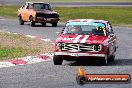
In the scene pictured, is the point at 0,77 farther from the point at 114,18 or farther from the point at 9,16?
the point at 9,16

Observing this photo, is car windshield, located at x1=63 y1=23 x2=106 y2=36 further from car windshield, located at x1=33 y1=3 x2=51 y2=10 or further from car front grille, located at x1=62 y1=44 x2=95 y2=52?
car windshield, located at x1=33 y1=3 x2=51 y2=10

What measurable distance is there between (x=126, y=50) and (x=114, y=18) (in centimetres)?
2673

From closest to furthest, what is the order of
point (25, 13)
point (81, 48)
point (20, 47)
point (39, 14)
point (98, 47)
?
1. point (81, 48)
2. point (98, 47)
3. point (20, 47)
4. point (39, 14)
5. point (25, 13)

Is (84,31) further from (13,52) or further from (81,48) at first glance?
(13,52)

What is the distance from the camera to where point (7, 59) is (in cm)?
1694

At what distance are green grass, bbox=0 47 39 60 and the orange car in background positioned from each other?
54.4 ft

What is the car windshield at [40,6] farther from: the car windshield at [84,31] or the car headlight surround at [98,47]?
the car headlight surround at [98,47]

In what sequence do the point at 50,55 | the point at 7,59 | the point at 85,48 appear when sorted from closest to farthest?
the point at 85,48
the point at 7,59
the point at 50,55

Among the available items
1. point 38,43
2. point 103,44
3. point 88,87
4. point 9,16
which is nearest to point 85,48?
point 103,44

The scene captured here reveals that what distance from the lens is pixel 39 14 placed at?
37.7 m

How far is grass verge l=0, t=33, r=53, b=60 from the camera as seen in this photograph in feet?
61.3

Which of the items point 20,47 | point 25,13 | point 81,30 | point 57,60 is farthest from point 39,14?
point 57,60

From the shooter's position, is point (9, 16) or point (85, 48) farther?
point (9, 16)

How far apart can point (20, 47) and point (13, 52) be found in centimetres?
232
